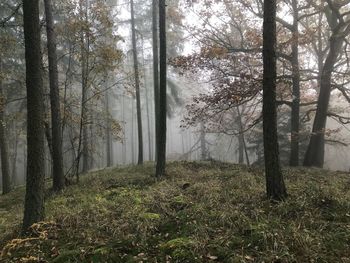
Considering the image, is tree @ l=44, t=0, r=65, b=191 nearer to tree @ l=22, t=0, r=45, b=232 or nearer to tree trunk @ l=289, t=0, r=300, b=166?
tree @ l=22, t=0, r=45, b=232

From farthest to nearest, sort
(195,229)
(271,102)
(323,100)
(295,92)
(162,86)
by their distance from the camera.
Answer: (323,100), (295,92), (162,86), (271,102), (195,229)

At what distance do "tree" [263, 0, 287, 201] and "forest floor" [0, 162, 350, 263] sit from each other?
0.52 metres

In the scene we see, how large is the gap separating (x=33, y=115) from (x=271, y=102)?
475 centimetres

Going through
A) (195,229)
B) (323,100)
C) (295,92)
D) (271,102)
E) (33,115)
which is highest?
(295,92)

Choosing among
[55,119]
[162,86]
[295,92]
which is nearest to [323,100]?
[295,92]

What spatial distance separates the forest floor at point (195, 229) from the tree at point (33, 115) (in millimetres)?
444

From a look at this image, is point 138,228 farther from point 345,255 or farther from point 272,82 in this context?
point 272,82

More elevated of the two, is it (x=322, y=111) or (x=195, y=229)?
(x=322, y=111)

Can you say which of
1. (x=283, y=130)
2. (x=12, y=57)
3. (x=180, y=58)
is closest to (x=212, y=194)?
(x=180, y=58)

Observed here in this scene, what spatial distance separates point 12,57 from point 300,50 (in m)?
17.7

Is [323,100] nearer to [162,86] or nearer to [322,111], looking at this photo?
[322,111]

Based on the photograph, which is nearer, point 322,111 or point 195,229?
point 195,229

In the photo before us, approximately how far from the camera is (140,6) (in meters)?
25.2

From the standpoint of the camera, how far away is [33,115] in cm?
701
